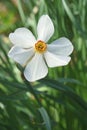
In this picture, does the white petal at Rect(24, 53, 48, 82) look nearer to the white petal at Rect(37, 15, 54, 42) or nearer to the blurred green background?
the white petal at Rect(37, 15, 54, 42)

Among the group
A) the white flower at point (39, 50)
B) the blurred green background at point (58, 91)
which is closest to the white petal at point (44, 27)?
the white flower at point (39, 50)

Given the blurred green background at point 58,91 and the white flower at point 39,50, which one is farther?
the blurred green background at point 58,91

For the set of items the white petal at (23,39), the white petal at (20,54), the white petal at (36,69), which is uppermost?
the white petal at (23,39)

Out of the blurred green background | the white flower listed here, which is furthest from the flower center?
the blurred green background

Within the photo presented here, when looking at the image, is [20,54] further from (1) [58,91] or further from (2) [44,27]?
(1) [58,91]

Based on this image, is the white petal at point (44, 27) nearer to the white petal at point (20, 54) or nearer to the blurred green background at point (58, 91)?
the white petal at point (20, 54)

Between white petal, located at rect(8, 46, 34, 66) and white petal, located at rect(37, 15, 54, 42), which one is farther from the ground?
white petal, located at rect(37, 15, 54, 42)

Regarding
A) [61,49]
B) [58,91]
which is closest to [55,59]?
[61,49]

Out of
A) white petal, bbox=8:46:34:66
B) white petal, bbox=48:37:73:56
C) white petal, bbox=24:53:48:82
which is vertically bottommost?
white petal, bbox=24:53:48:82
